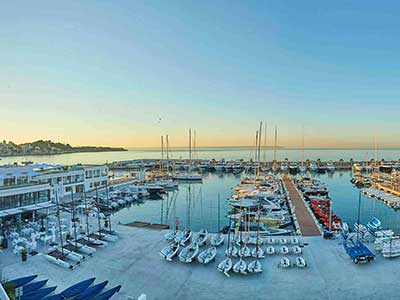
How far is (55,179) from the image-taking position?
33344 mm

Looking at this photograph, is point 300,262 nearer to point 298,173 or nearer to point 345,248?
point 345,248

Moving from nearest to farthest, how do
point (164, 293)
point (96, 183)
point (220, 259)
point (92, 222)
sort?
point (164, 293) → point (220, 259) → point (92, 222) → point (96, 183)

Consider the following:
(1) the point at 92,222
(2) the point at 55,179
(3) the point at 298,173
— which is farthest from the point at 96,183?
(3) the point at 298,173

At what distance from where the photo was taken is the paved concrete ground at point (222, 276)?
41.1 feet

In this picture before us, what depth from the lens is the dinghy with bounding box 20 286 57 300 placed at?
11.4 metres

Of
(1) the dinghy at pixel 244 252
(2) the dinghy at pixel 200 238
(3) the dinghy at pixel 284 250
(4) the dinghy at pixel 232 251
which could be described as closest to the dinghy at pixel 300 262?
(3) the dinghy at pixel 284 250

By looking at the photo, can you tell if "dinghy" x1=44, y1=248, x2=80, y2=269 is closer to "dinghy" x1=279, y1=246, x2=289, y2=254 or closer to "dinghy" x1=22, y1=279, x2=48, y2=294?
"dinghy" x1=22, y1=279, x2=48, y2=294

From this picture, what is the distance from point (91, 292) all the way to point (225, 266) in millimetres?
5908

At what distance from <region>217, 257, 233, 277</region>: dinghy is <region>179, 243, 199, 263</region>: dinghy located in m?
1.54

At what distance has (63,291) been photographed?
1191cm

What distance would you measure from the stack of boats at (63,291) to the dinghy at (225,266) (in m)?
4.63

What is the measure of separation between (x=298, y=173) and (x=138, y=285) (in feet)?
226

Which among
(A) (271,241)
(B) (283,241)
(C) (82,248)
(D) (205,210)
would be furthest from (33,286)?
(D) (205,210)

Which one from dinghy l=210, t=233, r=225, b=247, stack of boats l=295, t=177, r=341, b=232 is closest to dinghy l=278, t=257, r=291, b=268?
dinghy l=210, t=233, r=225, b=247
